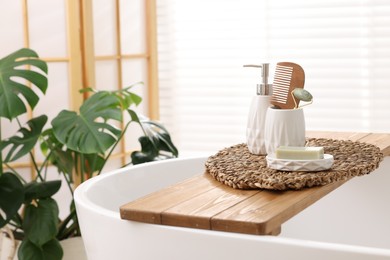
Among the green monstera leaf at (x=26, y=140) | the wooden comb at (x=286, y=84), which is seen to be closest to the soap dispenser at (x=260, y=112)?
the wooden comb at (x=286, y=84)

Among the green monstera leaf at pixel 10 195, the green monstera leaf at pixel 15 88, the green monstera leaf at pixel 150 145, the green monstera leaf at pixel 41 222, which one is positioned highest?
the green monstera leaf at pixel 15 88

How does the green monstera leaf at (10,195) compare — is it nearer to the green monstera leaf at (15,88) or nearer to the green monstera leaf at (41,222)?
the green monstera leaf at (41,222)

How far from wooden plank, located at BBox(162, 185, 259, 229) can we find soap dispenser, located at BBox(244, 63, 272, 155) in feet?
0.92

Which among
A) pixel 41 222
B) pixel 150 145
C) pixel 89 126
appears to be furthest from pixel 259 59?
pixel 41 222

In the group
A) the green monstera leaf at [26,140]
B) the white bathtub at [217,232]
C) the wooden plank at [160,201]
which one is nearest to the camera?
the white bathtub at [217,232]

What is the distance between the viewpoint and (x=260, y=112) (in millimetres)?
1644

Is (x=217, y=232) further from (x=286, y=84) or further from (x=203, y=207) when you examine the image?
(x=286, y=84)

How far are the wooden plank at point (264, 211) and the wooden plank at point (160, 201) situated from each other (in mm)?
115

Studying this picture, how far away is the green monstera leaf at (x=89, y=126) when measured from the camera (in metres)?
2.43

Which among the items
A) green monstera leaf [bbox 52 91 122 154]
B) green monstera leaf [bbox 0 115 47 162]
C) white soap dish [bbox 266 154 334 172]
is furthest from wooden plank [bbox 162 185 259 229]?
green monstera leaf [bbox 0 115 47 162]

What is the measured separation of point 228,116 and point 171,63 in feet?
1.23

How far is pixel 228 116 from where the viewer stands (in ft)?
11.4

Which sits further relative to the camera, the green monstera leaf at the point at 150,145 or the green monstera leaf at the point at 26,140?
the green monstera leaf at the point at 150,145

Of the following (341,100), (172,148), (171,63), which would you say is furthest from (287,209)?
(171,63)
